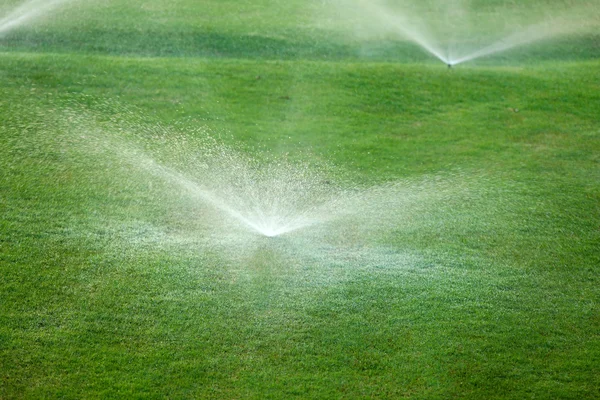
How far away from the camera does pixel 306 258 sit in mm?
6582

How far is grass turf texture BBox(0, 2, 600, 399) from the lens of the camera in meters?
5.21

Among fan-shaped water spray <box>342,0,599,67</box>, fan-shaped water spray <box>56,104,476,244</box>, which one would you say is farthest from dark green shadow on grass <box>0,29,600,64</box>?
fan-shaped water spray <box>56,104,476,244</box>

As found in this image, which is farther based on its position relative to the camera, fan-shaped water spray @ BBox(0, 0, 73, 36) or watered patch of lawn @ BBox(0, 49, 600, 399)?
fan-shaped water spray @ BBox(0, 0, 73, 36)

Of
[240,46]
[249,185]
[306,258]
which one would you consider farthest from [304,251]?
[240,46]

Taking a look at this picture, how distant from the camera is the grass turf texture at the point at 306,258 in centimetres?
521

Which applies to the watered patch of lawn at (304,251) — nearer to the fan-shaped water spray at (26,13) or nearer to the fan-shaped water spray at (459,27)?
the fan-shaped water spray at (26,13)

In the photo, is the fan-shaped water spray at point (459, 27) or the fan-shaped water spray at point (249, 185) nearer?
the fan-shaped water spray at point (249, 185)

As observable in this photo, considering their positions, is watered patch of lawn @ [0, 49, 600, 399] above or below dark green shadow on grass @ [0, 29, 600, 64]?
below

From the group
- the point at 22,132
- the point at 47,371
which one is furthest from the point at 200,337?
the point at 22,132

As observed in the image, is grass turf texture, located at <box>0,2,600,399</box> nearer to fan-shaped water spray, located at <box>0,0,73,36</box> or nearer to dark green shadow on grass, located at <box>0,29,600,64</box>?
dark green shadow on grass, located at <box>0,29,600,64</box>

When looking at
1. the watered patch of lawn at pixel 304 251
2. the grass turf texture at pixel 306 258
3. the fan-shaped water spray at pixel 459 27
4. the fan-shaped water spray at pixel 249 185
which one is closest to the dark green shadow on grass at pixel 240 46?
the grass turf texture at pixel 306 258

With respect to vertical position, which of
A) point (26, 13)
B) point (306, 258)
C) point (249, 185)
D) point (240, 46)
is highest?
point (26, 13)

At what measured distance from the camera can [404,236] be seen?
22.9 ft

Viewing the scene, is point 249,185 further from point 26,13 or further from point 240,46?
point 26,13
